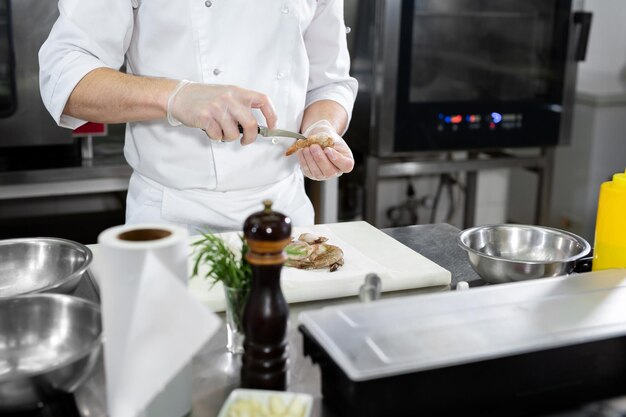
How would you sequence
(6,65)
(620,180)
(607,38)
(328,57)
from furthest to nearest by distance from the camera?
(607,38) → (6,65) → (328,57) → (620,180)

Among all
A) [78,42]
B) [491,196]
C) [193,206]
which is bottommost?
[491,196]

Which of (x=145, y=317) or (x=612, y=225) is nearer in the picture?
(x=145, y=317)

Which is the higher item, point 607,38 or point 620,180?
point 607,38

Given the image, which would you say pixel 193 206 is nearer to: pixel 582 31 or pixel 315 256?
pixel 315 256

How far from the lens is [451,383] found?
3.11 feet

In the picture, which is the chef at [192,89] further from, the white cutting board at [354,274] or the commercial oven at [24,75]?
the commercial oven at [24,75]

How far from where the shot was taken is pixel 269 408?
3.02 ft

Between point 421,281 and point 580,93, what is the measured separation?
8.97 feet

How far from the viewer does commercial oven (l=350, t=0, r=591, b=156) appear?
9.03 ft

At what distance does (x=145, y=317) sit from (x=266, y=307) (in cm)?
17

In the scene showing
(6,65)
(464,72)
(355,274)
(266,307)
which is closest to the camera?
(266,307)

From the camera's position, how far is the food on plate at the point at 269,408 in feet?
2.99

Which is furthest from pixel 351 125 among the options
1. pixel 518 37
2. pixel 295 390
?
pixel 295 390

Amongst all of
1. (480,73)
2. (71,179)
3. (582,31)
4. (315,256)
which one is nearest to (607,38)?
(582,31)
